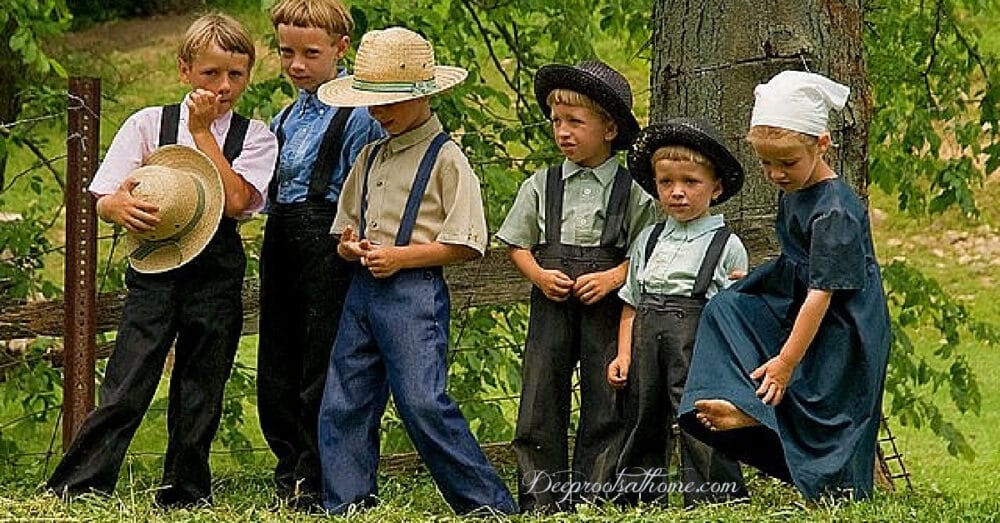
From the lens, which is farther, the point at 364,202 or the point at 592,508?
the point at 364,202

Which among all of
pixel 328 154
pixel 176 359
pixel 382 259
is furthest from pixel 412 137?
pixel 176 359

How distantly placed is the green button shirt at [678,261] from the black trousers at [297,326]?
3.24 ft

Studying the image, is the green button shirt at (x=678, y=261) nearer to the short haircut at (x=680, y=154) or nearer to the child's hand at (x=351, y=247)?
the short haircut at (x=680, y=154)

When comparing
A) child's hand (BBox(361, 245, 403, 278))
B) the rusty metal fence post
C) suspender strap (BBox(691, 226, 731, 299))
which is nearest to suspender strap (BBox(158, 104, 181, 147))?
child's hand (BBox(361, 245, 403, 278))

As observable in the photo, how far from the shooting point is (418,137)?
604cm

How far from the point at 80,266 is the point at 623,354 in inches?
88.4

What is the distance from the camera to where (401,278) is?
5965 mm

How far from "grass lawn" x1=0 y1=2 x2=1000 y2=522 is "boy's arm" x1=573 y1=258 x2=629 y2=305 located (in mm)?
785

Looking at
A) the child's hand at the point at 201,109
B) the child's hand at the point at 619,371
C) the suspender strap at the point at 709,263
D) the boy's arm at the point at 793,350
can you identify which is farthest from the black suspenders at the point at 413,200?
the boy's arm at the point at 793,350

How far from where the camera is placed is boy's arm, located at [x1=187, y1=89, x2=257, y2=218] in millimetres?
5996

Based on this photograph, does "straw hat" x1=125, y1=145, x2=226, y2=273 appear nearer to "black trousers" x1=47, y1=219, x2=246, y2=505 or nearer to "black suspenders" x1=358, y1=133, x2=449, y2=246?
"black trousers" x1=47, y1=219, x2=246, y2=505

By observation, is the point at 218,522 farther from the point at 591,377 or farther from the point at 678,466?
the point at 678,466

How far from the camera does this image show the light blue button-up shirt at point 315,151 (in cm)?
620

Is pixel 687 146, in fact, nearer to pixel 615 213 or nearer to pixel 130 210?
pixel 615 213
